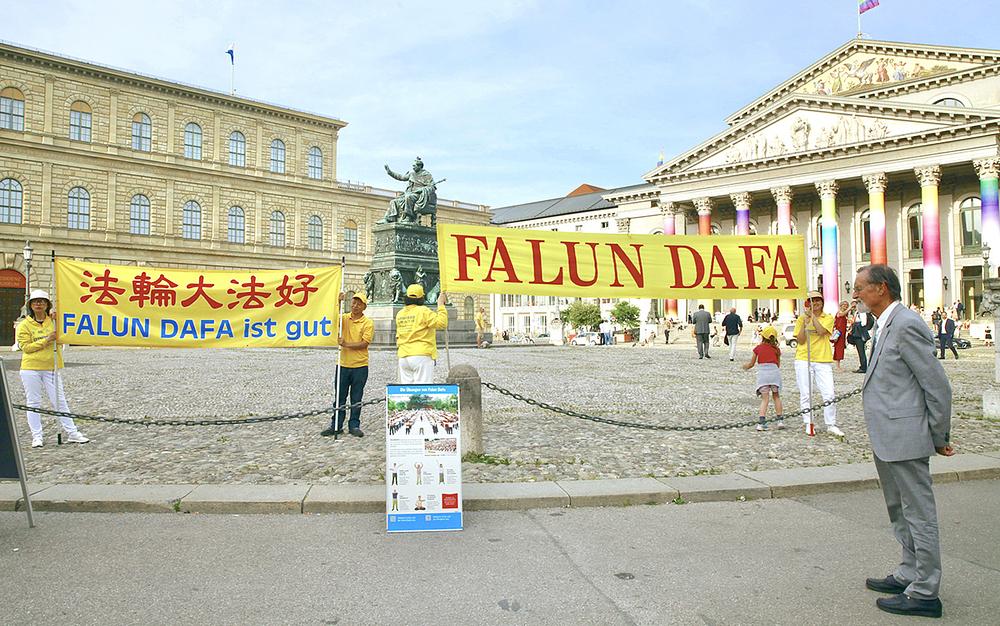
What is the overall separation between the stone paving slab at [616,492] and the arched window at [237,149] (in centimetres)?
6075

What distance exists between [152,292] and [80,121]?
53.3 m

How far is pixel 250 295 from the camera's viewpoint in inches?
330

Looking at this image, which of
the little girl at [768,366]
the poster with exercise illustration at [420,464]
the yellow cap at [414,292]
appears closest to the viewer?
the poster with exercise illustration at [420,464]

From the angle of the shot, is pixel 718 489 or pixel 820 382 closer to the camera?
pixel 718 489

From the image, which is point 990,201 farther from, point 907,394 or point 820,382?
point 907,394

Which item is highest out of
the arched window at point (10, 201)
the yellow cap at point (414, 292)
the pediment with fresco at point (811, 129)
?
the pediment with fresco at point (811, 129)

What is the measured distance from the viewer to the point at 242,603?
3773mm

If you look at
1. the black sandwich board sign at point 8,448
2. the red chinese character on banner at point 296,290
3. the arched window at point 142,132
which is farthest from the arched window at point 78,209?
the black sandwich board sign at point 8,448

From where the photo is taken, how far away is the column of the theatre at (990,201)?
43094 millimetres

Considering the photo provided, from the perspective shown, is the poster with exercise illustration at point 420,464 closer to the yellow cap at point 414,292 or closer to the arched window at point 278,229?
the yellow cap at point 414,292

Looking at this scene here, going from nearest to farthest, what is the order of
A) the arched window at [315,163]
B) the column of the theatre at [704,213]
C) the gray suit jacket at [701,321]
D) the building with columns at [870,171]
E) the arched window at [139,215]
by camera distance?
the gray suit jacket at [701,321] → the building with columns at [870,171] → the arched window at [139,215] → the column of the theatre at [704,213] → the arched window at [315,163]

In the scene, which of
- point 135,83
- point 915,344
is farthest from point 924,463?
point 135,83

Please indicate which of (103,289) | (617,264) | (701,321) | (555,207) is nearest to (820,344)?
(617,264)

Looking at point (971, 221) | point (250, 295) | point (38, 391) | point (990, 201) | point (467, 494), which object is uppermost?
point (990, 201)
